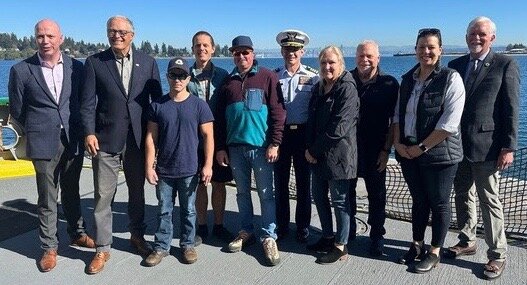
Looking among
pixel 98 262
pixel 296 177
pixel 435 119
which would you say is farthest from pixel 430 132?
pixel 98 262

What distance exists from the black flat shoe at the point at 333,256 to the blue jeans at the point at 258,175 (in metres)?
0.44

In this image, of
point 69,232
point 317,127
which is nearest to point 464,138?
point 317,127

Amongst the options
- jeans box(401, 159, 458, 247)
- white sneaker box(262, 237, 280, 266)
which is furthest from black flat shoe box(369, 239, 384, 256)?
white sneaker box(262, 237, 280, 266)

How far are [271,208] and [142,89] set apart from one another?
4.65ft

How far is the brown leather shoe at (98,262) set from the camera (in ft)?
11.9

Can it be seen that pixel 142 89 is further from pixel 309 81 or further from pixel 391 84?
pixel 391 84

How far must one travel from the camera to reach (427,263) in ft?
11.8

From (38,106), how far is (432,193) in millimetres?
3015

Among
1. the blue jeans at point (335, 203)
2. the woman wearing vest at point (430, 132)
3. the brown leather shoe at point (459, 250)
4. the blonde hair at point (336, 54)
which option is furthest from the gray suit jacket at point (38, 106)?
the brown leather shoe at point (459, 250)

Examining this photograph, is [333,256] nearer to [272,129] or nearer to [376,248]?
[376,248]

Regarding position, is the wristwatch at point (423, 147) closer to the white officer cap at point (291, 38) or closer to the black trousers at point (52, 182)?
the white officer cap at point (291, 38)

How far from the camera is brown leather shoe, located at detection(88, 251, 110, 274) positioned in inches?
143

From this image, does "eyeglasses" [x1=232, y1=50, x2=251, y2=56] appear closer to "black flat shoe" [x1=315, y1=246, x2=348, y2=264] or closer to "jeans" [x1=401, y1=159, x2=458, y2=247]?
"jeans" [x1=401, y1=159, x2=458, y2=247]

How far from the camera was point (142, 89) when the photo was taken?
3738 millimetres
